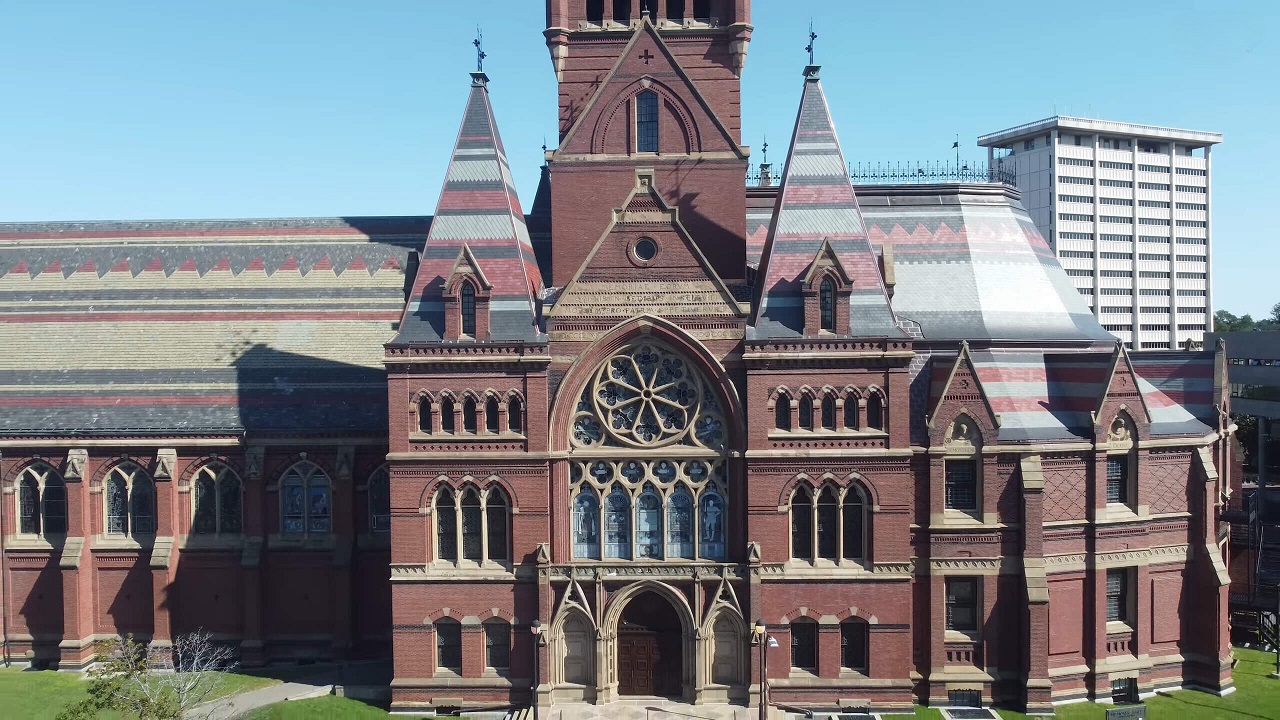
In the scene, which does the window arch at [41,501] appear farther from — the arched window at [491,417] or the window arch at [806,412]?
the window arch at [806,412]

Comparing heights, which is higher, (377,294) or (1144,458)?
(377,294)

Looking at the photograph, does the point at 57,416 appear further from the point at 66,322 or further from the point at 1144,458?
the point at 1144,458

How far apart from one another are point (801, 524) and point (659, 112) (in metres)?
15.8

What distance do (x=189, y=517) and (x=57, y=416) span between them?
6.97m

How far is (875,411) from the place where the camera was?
3241 centimetres

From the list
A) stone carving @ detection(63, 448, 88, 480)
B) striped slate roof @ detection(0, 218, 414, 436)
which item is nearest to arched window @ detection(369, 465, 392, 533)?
striped slate roof @ detection(0, 218, 414, 436)

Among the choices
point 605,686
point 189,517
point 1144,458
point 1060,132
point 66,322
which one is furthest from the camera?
point 1060,132

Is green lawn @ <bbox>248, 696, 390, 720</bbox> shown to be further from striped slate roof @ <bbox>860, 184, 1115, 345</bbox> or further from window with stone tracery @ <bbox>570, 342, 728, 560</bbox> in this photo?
striped slate roof @ <bbox>860, 184, 1115, 345</bbox>

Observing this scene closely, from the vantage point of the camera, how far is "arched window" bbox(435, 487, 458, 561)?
32.9m

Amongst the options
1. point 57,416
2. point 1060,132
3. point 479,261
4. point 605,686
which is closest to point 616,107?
point 479,261

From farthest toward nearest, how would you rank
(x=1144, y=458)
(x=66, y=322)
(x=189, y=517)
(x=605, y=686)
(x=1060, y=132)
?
(x=1060, y=132)
(x=66, y=322)
(x=189, y=517)
(x=1144, y=458)
(x=605, y=686)

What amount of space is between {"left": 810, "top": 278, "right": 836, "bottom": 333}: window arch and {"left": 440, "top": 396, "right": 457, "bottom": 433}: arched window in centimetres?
1301

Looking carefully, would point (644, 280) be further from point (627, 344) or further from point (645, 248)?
point (627, 344)

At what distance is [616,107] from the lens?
3538 centimetres
